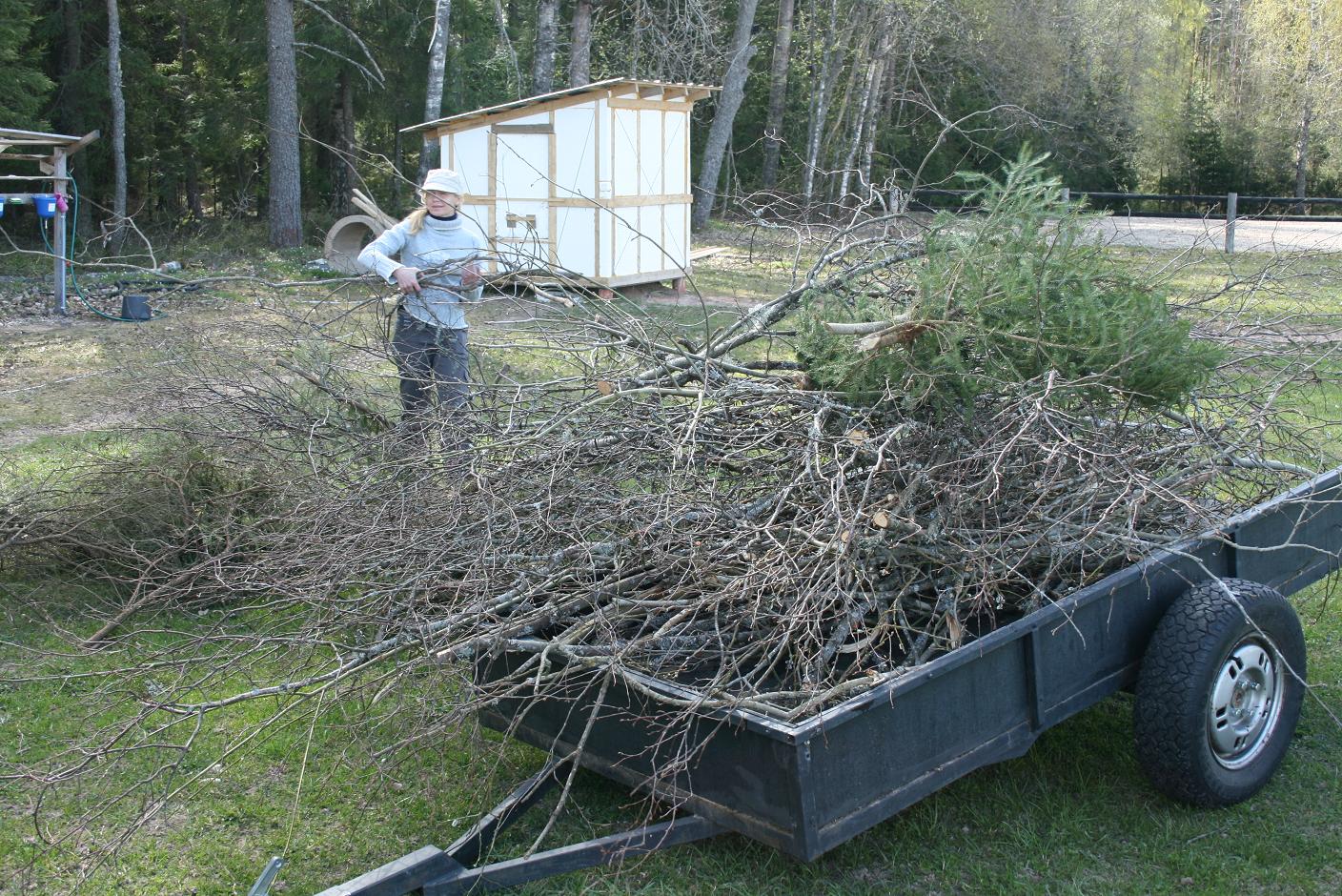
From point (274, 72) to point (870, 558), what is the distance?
17385 millimetres

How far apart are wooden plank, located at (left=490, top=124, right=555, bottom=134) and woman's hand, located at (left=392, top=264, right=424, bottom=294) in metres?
9.58

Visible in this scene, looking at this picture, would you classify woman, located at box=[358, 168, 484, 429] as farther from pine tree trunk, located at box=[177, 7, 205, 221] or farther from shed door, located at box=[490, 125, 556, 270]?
pine tree trunk, located at box=[177, 7, 205, 221]

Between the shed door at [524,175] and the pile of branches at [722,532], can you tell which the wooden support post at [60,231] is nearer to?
the shed door at [524,175]

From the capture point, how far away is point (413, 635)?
316 cm

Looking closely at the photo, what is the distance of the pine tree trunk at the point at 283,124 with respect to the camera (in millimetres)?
18406

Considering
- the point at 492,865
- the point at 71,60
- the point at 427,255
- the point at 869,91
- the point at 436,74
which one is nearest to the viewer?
the point at 492,865

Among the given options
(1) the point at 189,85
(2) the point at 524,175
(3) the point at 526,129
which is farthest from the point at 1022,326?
(1) the point at 189,85

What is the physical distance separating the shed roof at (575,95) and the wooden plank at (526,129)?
0.52 ft

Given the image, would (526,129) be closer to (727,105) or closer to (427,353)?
(427,353)

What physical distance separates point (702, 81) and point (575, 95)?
906 centimetres

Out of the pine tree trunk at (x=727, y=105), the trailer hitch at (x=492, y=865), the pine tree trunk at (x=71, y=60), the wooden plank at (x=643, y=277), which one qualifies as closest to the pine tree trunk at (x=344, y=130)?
the pine tree trunk at (x=71, y=60)

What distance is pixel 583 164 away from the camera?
47.4 feet

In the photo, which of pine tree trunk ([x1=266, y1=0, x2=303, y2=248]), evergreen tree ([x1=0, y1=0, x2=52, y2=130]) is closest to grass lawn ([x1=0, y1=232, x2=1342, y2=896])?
pine tree trunk ([x1=266, y1=0, x2=303, y2=248])

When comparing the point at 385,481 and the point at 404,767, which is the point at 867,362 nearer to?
the point at 385,481
